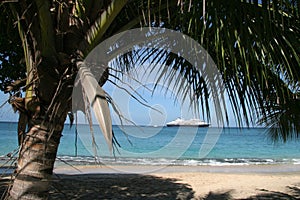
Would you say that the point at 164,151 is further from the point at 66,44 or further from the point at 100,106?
the point at 100,106

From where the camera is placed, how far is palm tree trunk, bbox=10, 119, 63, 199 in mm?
1769

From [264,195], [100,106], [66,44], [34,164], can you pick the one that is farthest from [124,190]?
[100,106]

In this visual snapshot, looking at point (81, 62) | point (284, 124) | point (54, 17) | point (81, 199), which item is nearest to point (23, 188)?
point (81, 62)

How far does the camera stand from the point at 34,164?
1774 mm

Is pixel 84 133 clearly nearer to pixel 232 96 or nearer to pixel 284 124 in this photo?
pixel 232 96

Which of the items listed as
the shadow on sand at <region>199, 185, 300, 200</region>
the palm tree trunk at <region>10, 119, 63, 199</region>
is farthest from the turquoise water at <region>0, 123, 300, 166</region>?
the shadow on sand at <region>199, 185, 300, 200</region>

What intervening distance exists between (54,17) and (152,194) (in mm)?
4908

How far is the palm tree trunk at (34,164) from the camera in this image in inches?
69.6

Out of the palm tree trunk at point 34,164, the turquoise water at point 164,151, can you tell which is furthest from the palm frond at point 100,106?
the palm tree trunk at point 34,164

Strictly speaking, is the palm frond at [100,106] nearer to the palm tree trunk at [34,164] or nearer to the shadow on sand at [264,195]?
the palm tree trunk at [34,164]

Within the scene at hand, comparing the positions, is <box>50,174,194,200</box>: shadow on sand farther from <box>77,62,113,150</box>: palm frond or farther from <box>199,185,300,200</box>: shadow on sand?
<box>77,62,113,150</box>: palm frond

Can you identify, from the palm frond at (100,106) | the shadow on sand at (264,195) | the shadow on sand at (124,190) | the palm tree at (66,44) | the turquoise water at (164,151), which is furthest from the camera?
the shadow on sand at (124,190)

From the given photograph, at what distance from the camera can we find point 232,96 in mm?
2146

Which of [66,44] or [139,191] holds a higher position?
[66,44]
